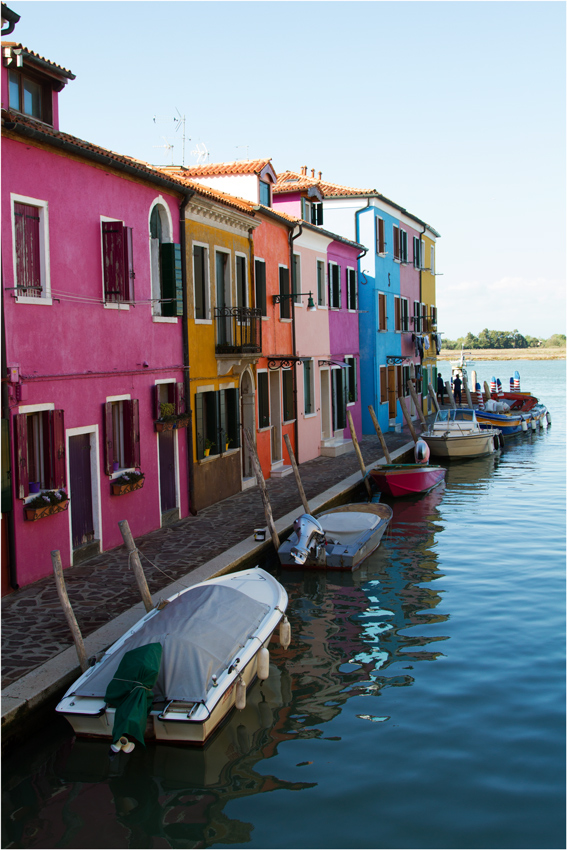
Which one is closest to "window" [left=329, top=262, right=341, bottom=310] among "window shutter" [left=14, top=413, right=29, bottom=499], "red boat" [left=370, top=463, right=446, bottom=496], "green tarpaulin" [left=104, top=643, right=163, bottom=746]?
"red boat" [left=370, top=463, right=446, bottom=496]

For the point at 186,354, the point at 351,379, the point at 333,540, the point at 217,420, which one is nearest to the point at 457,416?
the point at 351,379

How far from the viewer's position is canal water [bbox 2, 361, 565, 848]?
255 inches

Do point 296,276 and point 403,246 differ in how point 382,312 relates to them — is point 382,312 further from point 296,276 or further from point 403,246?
point 296,276

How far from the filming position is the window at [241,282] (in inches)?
745

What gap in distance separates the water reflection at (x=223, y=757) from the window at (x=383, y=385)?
66.7 ft

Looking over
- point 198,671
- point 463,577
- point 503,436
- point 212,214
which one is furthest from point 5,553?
point 503,436

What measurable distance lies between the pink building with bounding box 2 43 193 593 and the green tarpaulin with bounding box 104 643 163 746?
11.8 feet

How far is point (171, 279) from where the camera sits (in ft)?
47.9

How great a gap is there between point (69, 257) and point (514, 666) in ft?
27.2

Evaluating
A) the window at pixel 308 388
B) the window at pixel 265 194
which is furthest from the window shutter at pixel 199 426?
the window at pixel 308 388

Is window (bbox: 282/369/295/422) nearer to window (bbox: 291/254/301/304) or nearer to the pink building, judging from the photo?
window (bbox: 291/254/301/304)

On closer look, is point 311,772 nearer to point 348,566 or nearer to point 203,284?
point 348,566

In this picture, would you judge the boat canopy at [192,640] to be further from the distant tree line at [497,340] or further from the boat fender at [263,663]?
the distant tree line at [497,340]

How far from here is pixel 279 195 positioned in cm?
2466
